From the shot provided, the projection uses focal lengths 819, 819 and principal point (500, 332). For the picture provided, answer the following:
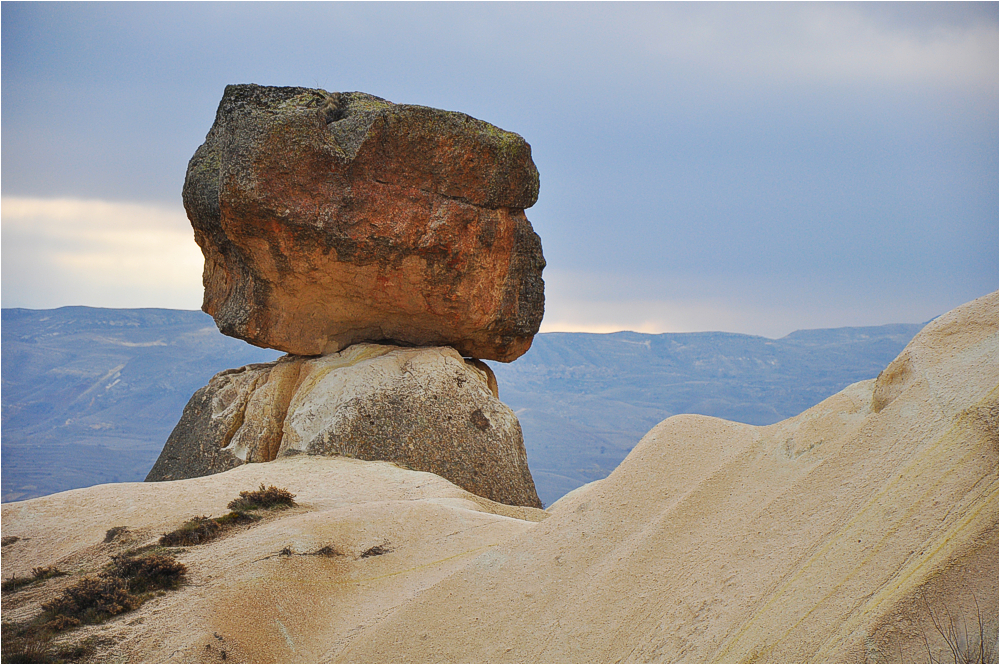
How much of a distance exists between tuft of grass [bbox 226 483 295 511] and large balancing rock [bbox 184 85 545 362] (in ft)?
14.9

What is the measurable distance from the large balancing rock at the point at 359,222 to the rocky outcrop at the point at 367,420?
66 cm

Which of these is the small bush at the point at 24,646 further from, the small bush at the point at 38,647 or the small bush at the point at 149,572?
the small bush at the point at 149,572

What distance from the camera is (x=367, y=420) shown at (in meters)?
10.8

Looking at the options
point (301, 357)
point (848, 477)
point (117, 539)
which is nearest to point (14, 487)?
point (301, 357)

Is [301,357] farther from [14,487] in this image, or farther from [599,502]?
[14,487]

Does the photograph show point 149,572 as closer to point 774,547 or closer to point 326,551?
point 326,551

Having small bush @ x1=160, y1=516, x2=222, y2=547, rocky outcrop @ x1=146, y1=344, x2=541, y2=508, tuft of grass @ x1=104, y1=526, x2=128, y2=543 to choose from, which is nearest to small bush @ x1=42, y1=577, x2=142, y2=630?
small bush @ x1=160, y1=516, x2=222, y2=547

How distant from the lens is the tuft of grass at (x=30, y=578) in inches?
224

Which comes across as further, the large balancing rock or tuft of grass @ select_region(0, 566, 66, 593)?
the large balancing rock

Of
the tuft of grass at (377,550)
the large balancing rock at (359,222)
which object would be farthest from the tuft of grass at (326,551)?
the large balancing rock at (359,222)

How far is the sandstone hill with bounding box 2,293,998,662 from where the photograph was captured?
12.6 ft

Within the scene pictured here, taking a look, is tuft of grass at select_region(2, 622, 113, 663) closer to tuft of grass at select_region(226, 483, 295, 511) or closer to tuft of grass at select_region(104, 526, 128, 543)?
tuft of grass at select_region(104, 526, 128, 543)

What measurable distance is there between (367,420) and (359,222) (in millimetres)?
2700

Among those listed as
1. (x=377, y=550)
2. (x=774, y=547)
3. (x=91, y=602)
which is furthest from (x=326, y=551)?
(x=774, y=547)
